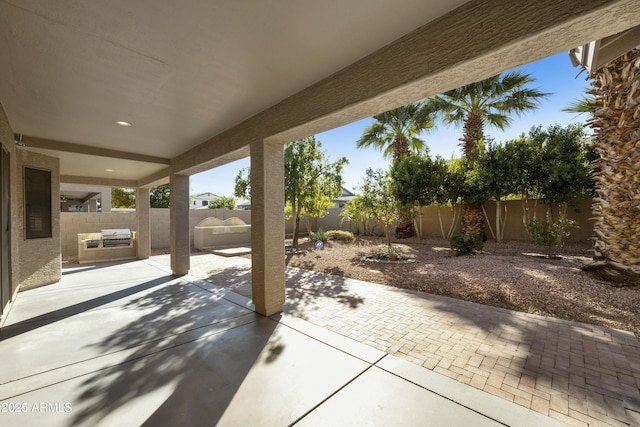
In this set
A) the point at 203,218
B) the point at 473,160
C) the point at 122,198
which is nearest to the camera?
the point at 473,160

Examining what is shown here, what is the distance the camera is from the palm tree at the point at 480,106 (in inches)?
418

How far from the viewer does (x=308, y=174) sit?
34.7 ft

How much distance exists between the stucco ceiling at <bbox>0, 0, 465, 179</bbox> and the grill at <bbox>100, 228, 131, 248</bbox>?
627 cm

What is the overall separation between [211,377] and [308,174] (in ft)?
28.2

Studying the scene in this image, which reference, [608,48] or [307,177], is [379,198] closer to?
[307,177]

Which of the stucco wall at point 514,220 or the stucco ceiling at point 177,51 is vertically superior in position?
the stucco ceiling at point 177,51

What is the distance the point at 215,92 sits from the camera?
11.9ft

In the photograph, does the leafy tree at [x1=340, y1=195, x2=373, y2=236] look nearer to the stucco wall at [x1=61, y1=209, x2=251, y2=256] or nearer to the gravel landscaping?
the gravel landscaping

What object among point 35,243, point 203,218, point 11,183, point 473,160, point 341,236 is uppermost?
point 473,160

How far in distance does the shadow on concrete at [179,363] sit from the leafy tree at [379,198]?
5.87 metres

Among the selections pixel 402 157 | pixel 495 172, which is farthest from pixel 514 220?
pixel 402 157

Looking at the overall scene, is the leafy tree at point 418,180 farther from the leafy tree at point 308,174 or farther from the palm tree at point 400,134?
the leafy tree at point 308,174

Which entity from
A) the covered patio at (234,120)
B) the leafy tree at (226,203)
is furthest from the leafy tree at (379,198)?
the leafy tree at (226,203)

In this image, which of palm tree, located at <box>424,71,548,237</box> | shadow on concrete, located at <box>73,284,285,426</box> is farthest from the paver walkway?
palm tree, located at <box>424,71,548,237</box>
